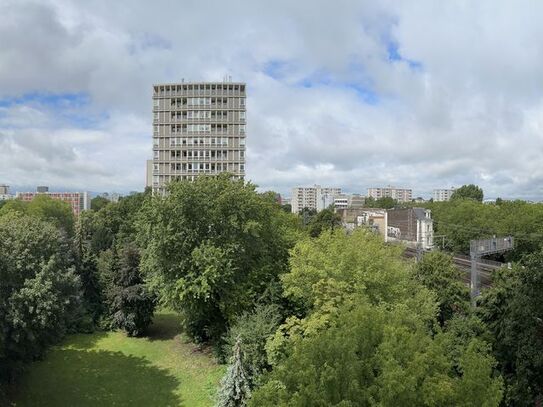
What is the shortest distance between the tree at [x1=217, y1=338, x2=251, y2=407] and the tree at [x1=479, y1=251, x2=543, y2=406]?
10904 millimetres

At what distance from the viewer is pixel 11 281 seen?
872 inches

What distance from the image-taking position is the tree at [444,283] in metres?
27.8

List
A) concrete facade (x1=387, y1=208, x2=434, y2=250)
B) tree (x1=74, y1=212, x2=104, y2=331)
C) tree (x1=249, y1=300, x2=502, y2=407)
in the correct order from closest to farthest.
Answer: tree (x1=249, y1=300, x2=502, y2=407) → tree (x1=74, y1=212, x2=104, y2=331) → concrete facade (x1=387, y1=208, x2=434, y2=250)

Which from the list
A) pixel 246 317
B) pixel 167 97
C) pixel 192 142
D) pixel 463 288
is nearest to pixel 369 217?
pixel 192 142

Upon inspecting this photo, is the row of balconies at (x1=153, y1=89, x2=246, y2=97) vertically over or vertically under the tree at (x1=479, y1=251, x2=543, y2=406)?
over

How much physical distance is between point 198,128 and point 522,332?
7216cm

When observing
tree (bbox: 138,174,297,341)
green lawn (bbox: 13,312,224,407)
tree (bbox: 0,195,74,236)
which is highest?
tree (bbox: 0,195,74,236)

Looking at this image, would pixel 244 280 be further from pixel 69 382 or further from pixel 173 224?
pixel 69 382

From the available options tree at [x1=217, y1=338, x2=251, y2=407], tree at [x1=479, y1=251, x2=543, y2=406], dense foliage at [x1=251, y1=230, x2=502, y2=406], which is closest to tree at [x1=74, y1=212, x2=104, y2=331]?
tree at [x1=217, y1=338, x2=251, y2=407]

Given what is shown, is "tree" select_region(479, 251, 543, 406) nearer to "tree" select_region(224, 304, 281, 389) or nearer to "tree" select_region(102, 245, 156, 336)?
"tree" select_region(224, 304, 281, 389)

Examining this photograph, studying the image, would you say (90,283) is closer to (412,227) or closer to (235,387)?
(235,387)

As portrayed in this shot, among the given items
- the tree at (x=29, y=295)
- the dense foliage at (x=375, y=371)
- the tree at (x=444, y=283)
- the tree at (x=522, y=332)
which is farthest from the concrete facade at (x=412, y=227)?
the dense foliage at (x=375, y=371)

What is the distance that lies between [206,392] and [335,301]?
8.84 meters

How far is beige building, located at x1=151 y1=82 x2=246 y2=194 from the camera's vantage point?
277 feet
